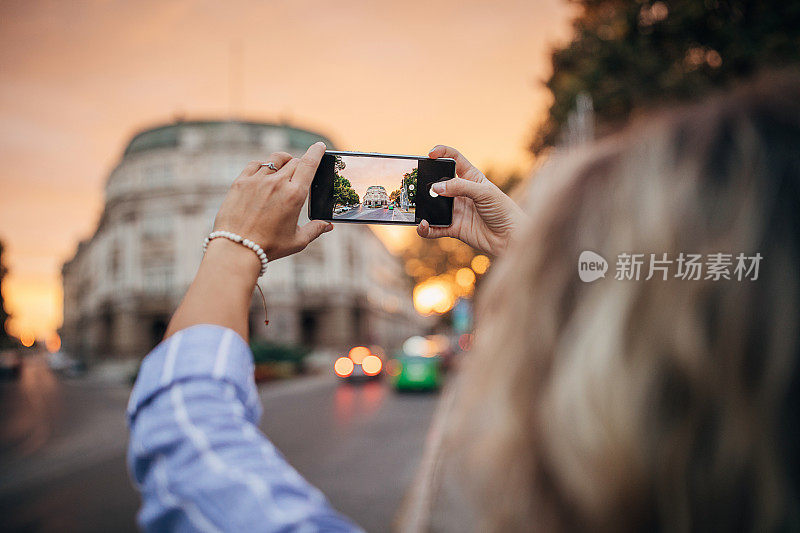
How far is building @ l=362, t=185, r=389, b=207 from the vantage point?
152cm

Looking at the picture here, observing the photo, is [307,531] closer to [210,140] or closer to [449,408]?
[449,408]

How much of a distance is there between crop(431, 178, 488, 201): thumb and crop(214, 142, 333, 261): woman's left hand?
38 cm

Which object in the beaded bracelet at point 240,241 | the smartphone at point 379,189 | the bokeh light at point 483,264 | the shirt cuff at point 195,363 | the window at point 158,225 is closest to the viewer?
the shirt cuff at point 195,363

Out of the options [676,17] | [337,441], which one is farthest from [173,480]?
[676,17]

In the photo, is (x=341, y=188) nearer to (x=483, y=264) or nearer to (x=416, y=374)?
(x=483, y=264)

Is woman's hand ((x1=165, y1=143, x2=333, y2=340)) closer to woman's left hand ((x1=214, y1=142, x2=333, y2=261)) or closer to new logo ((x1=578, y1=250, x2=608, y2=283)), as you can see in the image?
woman's left hand ((x1=214, y1=142, x2=333, y2=261))

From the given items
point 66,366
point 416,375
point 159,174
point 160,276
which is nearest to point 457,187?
point 416,375

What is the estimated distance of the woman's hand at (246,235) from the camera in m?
1.01

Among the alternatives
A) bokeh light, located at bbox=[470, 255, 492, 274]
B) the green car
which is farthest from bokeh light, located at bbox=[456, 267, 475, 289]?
bokeh light, located at bbox=[470, 255, 492, 274]

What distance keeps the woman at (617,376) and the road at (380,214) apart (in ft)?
2.20

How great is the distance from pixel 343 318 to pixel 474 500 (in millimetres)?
46125

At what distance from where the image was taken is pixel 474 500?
0.73 metres

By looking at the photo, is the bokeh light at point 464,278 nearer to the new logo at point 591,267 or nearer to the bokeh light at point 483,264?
the bokeh light at point 483,264

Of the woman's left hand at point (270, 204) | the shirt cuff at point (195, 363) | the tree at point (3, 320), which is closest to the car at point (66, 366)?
the tree at point (3, 320)
